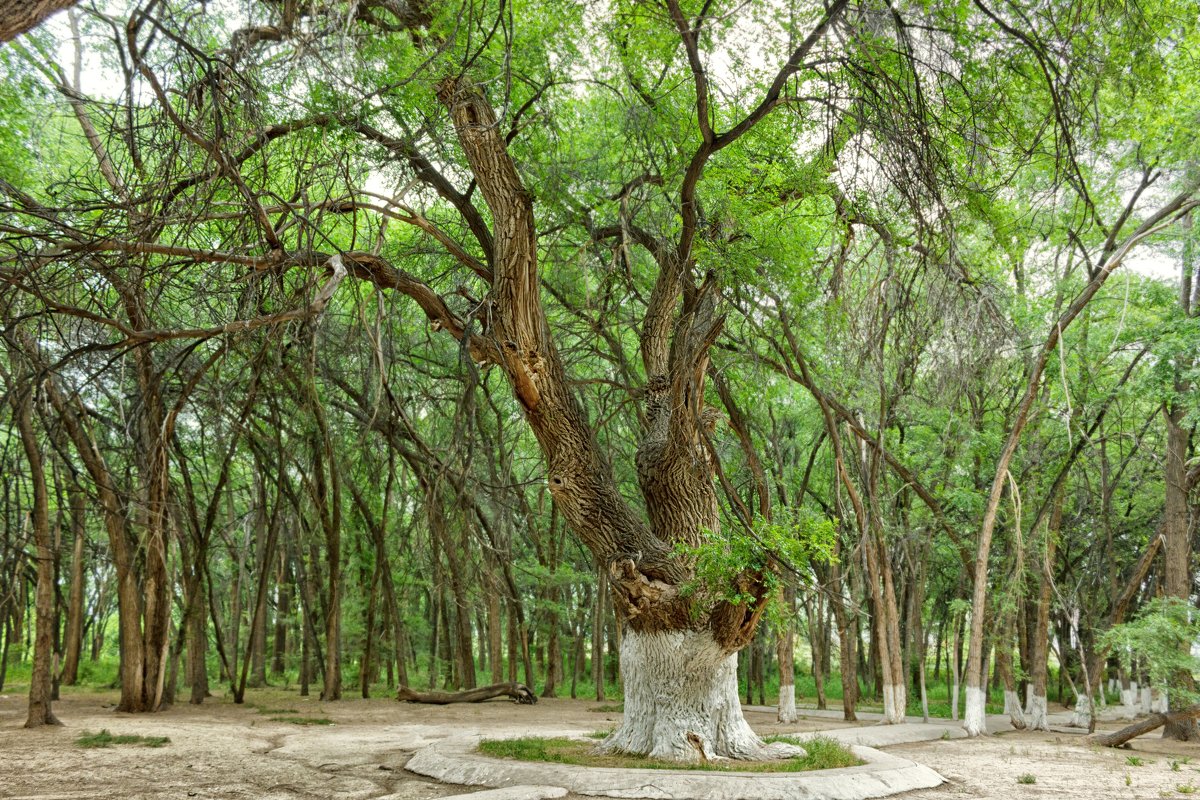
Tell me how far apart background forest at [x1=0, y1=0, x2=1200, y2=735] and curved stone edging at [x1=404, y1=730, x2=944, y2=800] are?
1.64 m

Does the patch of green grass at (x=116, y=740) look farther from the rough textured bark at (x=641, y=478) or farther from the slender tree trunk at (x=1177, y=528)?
the slender tree trunk at (x=1177, y=528)

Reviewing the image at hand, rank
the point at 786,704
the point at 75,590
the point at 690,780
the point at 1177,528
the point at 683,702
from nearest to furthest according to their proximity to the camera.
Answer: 1. the point at 690,780
2. the point at 683,702
3. the point at 1177,528
4. the point at 786,704
5. the point at 75,590

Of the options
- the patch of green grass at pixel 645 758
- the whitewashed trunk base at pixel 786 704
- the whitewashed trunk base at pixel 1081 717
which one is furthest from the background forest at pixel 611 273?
the whitewashed trunk base at pixel 1081 717

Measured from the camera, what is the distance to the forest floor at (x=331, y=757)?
7.62m

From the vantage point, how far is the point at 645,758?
8.81 m

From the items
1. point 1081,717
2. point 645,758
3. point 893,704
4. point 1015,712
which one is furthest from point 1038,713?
point 645,758

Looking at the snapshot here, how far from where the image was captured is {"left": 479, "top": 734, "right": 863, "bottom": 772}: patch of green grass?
8.40 meters

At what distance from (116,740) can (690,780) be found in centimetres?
663

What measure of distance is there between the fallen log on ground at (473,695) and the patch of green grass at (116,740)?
26.9ft

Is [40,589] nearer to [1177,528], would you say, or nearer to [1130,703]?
[1177,528]

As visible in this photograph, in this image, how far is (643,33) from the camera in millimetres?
8203

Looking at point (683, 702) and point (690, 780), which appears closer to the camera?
point (690, 780)

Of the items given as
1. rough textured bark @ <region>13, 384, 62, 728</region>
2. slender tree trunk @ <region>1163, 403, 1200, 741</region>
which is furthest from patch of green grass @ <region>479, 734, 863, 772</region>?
slender tree trunk @ <region>1163, 403, 1200, 741</region>

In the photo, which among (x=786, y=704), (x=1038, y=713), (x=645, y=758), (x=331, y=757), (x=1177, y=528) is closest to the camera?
(x=645, y=758)
